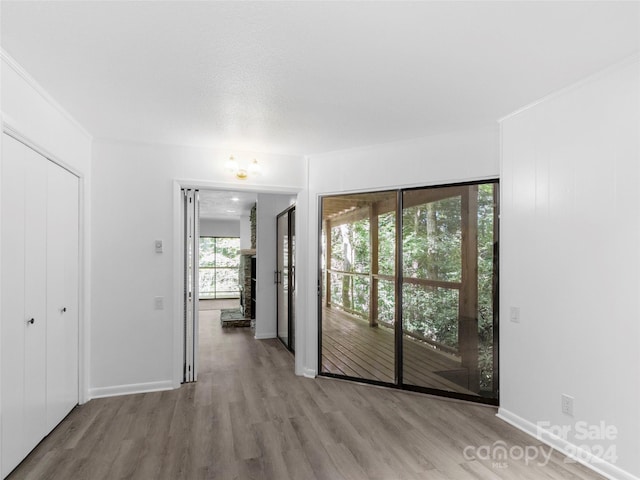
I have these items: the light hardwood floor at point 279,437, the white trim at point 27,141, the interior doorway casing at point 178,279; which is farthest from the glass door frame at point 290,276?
the white trim at point 27,141

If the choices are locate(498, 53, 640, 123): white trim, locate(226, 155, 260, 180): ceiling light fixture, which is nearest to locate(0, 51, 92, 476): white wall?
locate(226, 155, 260, 180): ceiling light fixture

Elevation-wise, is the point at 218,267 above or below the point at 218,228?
below

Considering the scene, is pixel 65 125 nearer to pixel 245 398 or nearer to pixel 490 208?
pixel 245 398

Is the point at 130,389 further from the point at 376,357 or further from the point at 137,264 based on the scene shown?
the point at 376,357

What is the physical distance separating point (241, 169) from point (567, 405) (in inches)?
134

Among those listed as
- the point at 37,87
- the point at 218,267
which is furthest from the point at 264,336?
the point at 218,267

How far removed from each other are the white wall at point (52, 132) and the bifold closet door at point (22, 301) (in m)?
Answer: 0.13

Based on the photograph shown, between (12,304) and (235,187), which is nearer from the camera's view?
(12,304)

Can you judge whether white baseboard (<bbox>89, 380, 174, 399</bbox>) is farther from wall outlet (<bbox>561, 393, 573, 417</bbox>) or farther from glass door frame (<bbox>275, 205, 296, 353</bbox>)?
wall outlet (<bbox>561, 393, 573, 417</bbox>)

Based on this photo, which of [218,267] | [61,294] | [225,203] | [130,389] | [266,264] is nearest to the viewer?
[61,294]

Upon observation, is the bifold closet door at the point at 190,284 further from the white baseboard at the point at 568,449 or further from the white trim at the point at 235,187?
the white baseboard at the point at 568,449

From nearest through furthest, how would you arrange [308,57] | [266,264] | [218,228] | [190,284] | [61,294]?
1. [308,57]
2. [61,294]
3. [190,284]
4. [266,264]
5. [218,228]

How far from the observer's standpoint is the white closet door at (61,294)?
273 centimetres

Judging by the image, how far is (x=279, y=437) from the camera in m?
2.72
